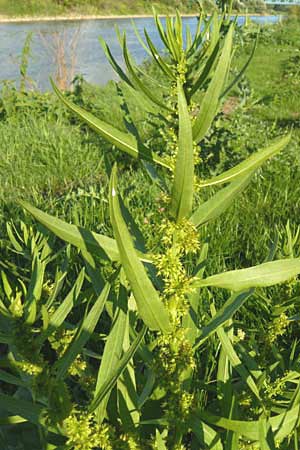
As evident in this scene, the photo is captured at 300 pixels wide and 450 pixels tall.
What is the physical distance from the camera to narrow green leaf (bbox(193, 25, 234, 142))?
616 mm

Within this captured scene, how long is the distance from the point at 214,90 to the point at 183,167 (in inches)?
5.8

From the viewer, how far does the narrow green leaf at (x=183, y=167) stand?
53 cm

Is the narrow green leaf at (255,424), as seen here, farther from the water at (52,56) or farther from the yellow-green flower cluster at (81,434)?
the water at (52,56)

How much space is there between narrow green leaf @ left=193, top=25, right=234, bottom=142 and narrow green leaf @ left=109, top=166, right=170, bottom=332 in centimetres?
19

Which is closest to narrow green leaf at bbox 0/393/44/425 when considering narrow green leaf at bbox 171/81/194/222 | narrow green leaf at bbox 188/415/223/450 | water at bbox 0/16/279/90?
narrow green leaf at bbox 188/415/223/450

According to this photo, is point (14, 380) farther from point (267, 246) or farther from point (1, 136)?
point (1, 136)

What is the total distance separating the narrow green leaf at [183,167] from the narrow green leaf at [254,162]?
9 cm

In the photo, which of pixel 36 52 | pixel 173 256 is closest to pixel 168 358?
pixel 173 256

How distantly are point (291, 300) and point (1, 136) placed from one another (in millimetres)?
2909

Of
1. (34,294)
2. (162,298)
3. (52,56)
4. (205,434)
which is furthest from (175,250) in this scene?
(52,56)

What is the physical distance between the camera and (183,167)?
0.55m

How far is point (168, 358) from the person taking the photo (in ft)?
2.35

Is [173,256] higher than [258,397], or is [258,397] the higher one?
[173,256]

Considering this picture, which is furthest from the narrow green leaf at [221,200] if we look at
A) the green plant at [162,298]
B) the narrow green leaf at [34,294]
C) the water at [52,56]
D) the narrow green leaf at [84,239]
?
the water at [52,56]
